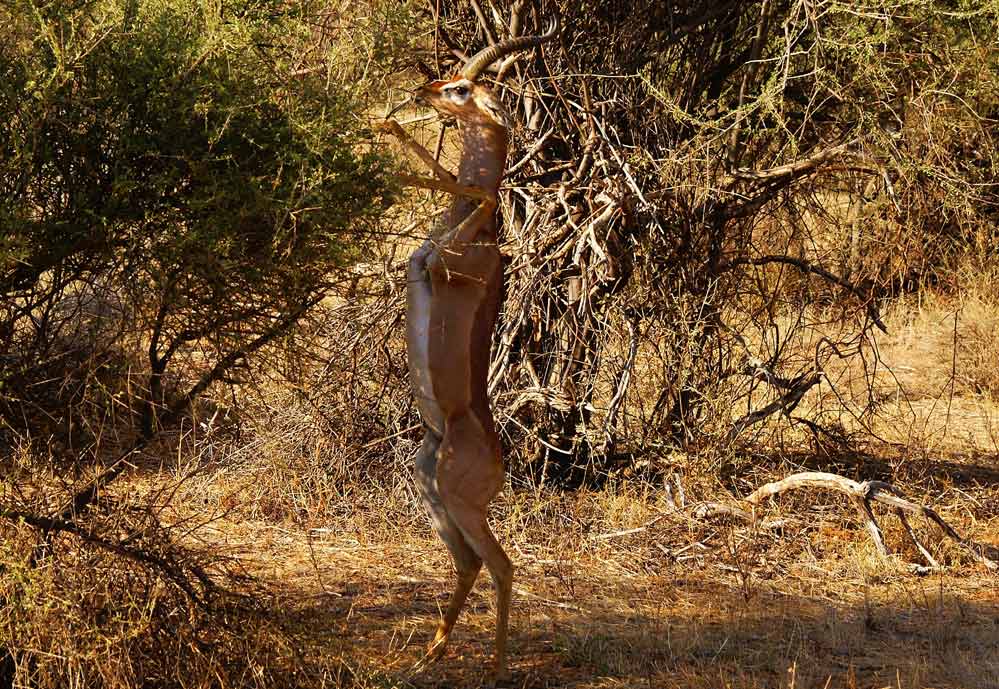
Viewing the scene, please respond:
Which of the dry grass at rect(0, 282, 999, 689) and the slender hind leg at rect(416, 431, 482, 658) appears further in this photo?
the slender hind leg at rect(416, 431, 482, 658)

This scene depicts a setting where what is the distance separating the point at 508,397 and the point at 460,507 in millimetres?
3127

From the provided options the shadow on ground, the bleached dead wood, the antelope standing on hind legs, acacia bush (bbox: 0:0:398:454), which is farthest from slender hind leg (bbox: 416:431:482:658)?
the bleached dead wood

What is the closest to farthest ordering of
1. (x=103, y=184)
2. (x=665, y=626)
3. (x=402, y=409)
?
1. (x=103, y=184)
2. (x=665, y=626)
3. (x=402, y=409)

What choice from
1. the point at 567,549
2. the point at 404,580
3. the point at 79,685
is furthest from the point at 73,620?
the point at 567,549

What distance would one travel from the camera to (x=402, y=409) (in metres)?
8.42

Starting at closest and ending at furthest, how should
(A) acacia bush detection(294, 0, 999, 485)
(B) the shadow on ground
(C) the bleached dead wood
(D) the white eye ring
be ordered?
(D) the white eye ring → (B) the shadow on ground → (C) the bleached dead wood → (A) acacia bush detection(294, 0, 999, 485)

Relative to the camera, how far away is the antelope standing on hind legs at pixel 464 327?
5.14 m

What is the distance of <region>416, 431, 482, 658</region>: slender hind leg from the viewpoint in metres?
5.43

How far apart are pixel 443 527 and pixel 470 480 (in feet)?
0.95

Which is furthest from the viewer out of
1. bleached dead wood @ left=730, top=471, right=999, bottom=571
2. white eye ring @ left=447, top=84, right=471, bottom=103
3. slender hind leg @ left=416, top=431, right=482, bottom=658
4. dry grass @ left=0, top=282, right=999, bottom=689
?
bleached dead wood @ left=730, top=471, right=999, bottom=571

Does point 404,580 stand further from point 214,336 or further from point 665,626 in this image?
point 214,336

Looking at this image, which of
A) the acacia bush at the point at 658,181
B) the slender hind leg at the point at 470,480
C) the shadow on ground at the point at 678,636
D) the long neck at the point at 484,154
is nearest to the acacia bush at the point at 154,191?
the long neck at the point at 484,154

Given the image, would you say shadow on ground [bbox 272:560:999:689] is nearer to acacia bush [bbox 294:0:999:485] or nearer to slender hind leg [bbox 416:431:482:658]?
slender hind leg [bbox 416:431:482:658]

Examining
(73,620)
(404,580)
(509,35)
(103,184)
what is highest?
(509,35)
